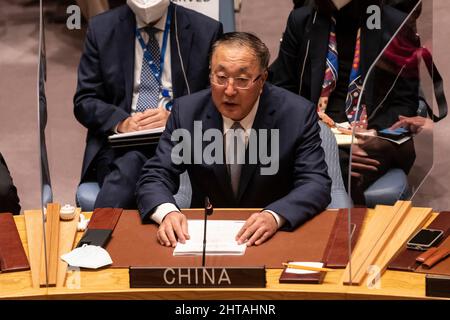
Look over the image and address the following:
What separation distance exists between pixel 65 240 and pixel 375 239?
0.98 meters

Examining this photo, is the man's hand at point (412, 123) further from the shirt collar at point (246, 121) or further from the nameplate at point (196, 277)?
the nameplate at point (196, 277)

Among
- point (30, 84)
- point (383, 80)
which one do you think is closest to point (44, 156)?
point (383, 80)

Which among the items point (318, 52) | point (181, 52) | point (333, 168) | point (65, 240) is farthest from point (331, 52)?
point (65, 240)

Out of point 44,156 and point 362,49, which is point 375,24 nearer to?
point 362,49

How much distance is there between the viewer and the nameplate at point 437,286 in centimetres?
325

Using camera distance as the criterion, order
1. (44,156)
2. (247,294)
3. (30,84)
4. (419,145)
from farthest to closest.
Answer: (30,84) < (419,145) < (44,156) < (247,294)

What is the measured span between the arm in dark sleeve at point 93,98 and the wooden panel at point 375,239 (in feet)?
4.52

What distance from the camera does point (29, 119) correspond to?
6.71 m

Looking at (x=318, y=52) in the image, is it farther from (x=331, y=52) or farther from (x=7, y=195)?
(x=7, y=195)

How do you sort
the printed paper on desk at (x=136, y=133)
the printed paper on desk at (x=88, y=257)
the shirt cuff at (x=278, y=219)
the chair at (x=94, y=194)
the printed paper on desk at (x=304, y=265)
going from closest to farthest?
the printed paper on desk at (x=304, y=265), the printed paper on desk at (x=88, y=257), the shirt cuff at (x=278, y=219), the chair at (x=94, y=194), the printed paper on desk at (x=136, y=133)

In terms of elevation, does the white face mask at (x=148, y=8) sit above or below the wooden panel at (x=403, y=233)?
above

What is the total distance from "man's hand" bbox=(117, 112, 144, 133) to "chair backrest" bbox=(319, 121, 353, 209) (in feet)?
2.66

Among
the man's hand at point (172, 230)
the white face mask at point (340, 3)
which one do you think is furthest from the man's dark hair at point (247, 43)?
the white face mask at point (340, 3)

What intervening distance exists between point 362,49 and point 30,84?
2902mm
